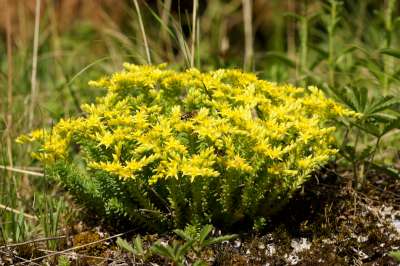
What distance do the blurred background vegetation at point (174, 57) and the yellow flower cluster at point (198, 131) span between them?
0.24 metres

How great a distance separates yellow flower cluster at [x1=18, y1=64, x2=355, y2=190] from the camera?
6.56ft

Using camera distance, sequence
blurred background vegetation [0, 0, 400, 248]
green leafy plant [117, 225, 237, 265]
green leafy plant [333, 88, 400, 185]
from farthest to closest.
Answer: blurred background vegetation [0, 0, 400, 248], green leafy plant [333, 88, 400, 185], green leafy plant [117, 225, 237, 265]

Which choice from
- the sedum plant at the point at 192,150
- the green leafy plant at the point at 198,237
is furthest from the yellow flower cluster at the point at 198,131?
the green leafy plant at the point at 198,237

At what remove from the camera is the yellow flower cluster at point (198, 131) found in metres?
2.00

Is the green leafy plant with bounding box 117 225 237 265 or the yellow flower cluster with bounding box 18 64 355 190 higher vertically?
the yellow flower cluster with bounding box 18 64 355 190

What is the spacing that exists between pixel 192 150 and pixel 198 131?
0.52 feet

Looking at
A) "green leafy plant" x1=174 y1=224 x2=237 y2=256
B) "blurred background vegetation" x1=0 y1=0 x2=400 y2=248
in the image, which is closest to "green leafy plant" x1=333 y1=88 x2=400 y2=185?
"blurred background vegetation" x1=0 y1=0 x2=400 y2=248

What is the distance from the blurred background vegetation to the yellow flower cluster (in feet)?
0.79

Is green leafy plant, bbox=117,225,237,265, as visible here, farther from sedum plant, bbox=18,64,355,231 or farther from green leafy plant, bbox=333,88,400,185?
green leafy plant, bbox=333,88,400,185

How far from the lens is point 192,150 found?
2.14m

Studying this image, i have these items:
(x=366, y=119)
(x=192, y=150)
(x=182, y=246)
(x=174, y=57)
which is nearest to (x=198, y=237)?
(x=182, y=246)

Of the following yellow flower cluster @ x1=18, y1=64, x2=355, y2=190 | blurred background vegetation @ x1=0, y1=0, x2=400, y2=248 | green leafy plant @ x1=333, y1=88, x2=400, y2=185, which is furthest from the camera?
blurred background vegetation @ x1=0, y1=0, x2=400, y2=248

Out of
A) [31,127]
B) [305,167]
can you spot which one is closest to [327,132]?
[305,167]

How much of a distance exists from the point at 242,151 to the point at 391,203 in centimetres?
70
